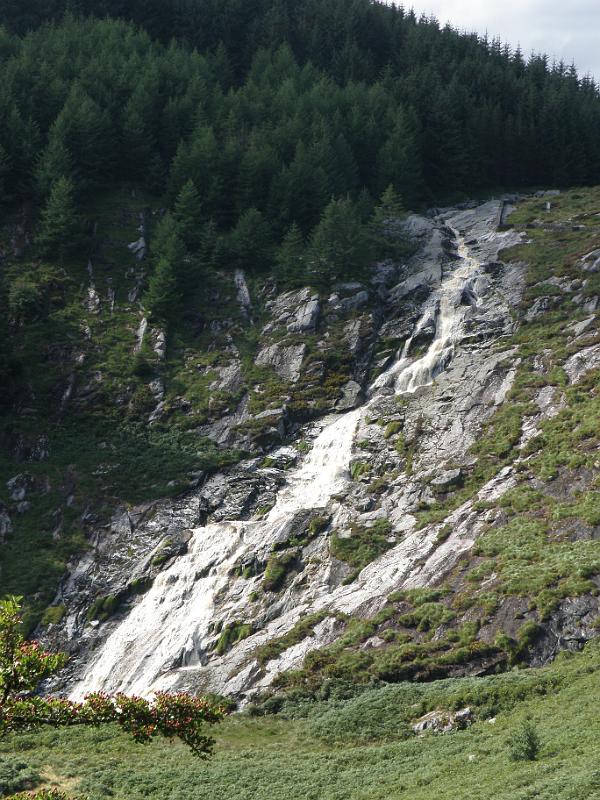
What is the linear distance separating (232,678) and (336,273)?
115 feet

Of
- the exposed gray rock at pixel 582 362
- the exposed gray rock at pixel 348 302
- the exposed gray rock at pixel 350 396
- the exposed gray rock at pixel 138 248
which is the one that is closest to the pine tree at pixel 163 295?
the exposed gray rock at pixel 138 248

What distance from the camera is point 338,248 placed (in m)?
59.9

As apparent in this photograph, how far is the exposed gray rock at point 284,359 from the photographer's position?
173ft

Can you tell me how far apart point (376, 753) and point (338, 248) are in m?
41.8

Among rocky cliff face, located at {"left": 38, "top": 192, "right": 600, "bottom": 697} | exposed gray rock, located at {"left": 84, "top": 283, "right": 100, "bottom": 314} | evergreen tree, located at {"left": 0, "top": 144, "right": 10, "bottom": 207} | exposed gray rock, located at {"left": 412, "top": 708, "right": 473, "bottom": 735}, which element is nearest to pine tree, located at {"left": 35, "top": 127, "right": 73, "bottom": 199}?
evergreen tree, located at {"left": 0, "top": 144, "right": 10, "bottom": 207}

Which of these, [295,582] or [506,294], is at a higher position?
[506,294]

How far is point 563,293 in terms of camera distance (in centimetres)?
5144

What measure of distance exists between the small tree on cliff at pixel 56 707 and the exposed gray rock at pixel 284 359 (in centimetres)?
4015

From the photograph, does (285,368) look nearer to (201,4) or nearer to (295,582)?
(295,582)

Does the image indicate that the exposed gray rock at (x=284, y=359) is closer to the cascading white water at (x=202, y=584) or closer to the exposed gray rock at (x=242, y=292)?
the exposed gray rock at (x=242, y=292)

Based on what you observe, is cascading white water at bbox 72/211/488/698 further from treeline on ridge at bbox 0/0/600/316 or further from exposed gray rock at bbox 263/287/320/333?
treeline on ridge at bbox 0/0/600/316

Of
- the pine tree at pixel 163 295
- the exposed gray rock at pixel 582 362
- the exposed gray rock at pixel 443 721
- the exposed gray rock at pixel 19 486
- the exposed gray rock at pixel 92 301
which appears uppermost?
the exposed gray rock at pixel 582 362

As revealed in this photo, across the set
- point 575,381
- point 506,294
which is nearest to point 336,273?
point 506,294

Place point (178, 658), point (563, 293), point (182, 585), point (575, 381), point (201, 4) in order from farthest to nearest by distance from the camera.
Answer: point (201, 4) → point (563, 293) → point (575, 381) → point (182, 585) → point (178, 658)
